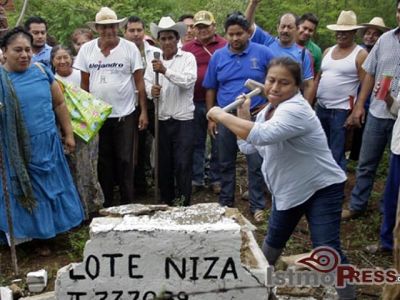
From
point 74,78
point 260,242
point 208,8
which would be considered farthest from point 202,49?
point 208,8

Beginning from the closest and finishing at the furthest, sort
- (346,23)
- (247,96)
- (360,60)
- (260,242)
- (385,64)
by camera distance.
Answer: (247,96)
(385,64)
(260,242)
(360,60)
(346,23)

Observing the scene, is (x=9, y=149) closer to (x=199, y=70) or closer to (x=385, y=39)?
(x=199, y=70)

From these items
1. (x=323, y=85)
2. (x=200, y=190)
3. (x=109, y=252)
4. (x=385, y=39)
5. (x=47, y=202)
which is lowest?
(x=200, y=190)

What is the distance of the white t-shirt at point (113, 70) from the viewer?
18.3ft

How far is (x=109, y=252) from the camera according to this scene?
320 centimetres

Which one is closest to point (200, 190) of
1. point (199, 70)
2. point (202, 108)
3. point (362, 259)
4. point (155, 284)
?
point (202, 108)

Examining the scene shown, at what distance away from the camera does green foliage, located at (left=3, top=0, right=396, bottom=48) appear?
8414 millimetres

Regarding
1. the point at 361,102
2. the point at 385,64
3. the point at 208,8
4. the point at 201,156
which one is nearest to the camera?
the point at 385,64

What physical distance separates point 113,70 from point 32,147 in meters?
1.29

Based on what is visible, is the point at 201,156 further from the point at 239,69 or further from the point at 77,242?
the point at 77,242

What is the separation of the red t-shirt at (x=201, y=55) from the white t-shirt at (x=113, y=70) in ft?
2.55

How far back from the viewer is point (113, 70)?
18.3 feet

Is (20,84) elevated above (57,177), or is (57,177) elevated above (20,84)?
(20,84)

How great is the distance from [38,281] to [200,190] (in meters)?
2.79
